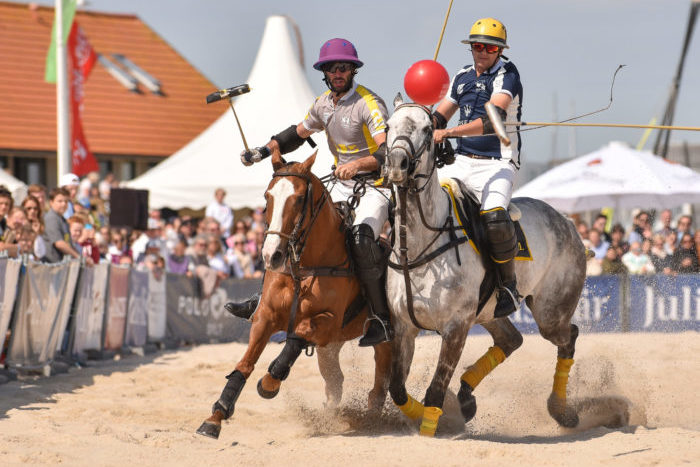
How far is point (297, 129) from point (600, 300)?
9.62 metres

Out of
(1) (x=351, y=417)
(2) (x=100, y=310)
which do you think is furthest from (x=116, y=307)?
(1) (x=351, y=417)

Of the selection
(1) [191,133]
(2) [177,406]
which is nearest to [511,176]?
(2) [177,406]

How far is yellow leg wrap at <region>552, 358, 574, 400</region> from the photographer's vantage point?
9.09 m

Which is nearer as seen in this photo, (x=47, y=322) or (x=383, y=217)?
(x=383, y=217)

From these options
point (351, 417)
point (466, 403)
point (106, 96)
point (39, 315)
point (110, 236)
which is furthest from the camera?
point (106, 96)

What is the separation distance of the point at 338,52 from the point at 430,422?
9.25 feet

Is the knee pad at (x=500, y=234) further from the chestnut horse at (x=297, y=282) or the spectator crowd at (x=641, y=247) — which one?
the spectator crowd at (x=641, y=247)

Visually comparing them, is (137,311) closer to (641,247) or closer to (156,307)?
(156,307)

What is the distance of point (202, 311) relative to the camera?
663 inches

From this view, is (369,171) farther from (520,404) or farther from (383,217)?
(520,404)

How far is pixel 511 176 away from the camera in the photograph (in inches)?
323

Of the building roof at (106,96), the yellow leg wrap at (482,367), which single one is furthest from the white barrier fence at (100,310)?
the building roof at (106,96)

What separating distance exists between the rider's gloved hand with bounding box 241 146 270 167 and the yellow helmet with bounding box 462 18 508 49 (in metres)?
1.79

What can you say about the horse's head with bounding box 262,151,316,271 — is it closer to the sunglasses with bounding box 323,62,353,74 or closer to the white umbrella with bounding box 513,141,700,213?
the sunglasses with bounding box 323,62,353,74
